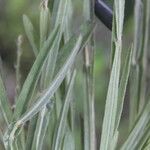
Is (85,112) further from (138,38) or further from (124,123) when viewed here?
(124,123)

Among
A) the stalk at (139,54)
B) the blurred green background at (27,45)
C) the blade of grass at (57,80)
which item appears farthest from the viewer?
the blurred green background at (27,45)

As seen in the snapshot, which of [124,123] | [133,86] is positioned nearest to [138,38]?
[133,86]

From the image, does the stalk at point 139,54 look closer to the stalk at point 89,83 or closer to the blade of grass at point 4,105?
the stalk at point 89,83

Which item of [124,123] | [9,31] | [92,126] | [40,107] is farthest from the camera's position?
[9,31]

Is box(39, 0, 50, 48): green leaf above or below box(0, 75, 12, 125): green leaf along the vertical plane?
above

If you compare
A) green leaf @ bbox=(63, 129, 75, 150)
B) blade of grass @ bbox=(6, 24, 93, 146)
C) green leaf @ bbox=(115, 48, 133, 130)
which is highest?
blade of grass @ bbox=(6, 24, 93, 146)

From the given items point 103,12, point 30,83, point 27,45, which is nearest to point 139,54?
point 103,12

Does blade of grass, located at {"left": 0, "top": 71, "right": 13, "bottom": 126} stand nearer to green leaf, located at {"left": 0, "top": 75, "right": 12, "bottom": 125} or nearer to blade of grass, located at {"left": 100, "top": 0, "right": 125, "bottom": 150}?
green leaf, located at {"left": 0, "top": 75, "right": 12, "bottom": 125}

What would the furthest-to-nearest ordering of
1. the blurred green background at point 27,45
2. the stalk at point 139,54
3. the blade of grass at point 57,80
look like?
the blurred green background at point 27,45 < the stalk at point 139,54 < the blade of grass at point 57,80

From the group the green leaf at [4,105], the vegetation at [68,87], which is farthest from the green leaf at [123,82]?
the green leaf at [4,105]

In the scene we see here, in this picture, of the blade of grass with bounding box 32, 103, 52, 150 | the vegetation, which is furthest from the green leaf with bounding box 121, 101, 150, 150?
the blade of grass with bounding box 32, 103, 52, 150

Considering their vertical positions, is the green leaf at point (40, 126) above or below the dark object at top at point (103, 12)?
below
